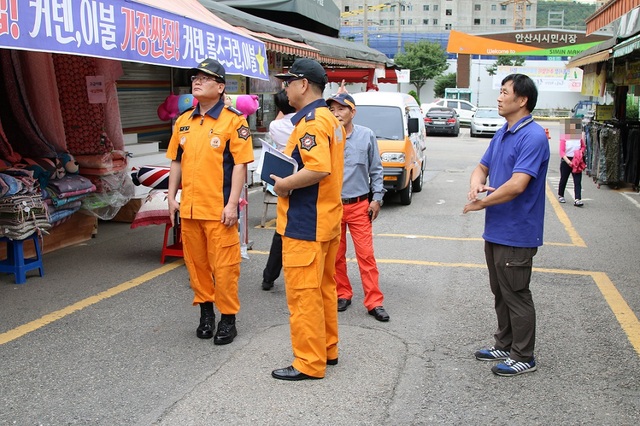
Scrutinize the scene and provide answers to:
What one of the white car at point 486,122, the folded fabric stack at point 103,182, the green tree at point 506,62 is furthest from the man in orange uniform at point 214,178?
the green tree at point 506,62

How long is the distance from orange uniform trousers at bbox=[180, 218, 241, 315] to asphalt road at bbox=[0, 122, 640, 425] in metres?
0.37

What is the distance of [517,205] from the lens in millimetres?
4410

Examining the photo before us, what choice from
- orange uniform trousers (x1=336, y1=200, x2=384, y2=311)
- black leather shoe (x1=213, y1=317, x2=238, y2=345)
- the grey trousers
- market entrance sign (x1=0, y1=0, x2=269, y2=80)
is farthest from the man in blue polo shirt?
market entrance sign (x1=0, y1=0, x2=269, y2=80)

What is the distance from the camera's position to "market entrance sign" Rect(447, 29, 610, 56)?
5347 centimetres

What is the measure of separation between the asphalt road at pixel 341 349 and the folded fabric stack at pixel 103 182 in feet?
1.48

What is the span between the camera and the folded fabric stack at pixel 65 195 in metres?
7.36

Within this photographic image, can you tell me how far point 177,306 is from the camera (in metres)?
5.97

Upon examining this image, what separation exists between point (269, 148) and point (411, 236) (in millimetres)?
5242

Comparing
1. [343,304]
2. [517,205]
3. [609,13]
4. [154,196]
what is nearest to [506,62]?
[609,13]

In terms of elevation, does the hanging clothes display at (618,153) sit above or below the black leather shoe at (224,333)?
above

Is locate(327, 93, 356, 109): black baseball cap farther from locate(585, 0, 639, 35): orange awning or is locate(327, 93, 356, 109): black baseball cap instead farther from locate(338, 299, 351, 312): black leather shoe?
locate(585, 0, 639, 35): orange awning

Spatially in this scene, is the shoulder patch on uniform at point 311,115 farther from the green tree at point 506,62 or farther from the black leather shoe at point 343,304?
the green tree at point 506,62

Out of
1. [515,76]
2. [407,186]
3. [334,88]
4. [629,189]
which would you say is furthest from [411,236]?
[334,88]

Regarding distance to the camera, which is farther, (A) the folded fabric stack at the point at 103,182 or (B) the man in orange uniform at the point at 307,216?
(A) the folded fabric stack at the point at 103,182
